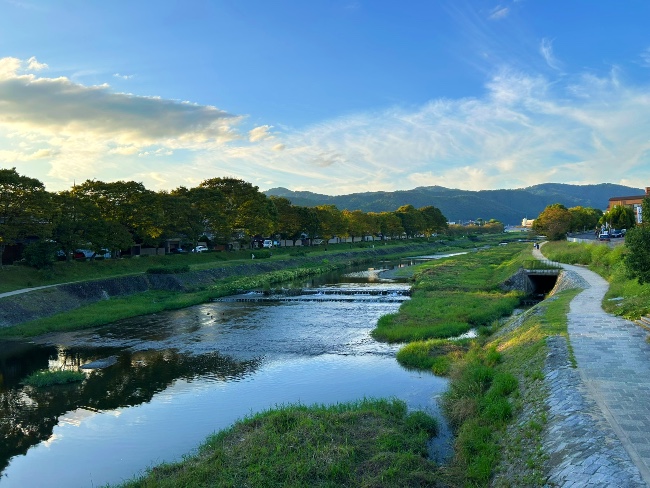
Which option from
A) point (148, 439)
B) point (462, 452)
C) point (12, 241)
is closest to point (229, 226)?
point (12, 241)

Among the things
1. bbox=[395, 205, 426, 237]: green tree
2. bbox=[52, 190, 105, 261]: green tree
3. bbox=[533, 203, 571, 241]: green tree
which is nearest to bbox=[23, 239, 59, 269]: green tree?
bbox=[52, 190, 105, 261]: green tree

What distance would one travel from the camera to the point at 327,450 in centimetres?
1115

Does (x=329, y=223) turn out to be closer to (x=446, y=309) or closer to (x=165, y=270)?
(x=165, y=270)

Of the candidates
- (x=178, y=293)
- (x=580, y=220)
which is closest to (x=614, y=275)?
(x=178, y=293)

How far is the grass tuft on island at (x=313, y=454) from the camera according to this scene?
33.8 ft

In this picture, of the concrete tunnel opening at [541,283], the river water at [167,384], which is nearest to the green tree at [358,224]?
the concrete tunnel opening at [541,283]

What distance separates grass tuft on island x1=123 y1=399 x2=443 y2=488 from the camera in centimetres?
1030

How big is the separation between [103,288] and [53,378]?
76.3 feet

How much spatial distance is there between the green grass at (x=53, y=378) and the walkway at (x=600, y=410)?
1896 centimetres

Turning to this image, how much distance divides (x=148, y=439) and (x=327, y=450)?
6.46 m

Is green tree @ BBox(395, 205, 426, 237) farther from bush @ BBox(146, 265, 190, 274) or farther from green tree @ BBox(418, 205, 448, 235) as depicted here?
bush @ BBox(146, 265, 190, 274)

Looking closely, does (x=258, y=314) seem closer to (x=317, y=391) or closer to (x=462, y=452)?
(x=317, y=391)

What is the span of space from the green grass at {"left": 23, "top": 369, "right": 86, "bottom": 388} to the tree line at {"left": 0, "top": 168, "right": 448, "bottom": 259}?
22.6 meters

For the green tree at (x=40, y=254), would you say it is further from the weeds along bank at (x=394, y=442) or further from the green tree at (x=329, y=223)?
the green tree at (x=329, y=223)
